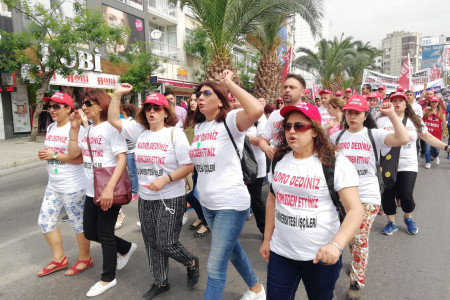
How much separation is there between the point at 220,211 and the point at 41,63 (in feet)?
45.2

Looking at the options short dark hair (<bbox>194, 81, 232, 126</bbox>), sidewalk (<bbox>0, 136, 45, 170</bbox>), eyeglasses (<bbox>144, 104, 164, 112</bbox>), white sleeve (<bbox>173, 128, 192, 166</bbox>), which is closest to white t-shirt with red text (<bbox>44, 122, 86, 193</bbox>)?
eyeglasses (<bbox>144, 104, 164, 112</bbox>)

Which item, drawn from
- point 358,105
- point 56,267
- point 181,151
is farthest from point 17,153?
point 358,105

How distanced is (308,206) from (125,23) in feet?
72.7

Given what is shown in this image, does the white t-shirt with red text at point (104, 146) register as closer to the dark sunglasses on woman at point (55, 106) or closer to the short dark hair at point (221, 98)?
the dark sunglasses on woman at point (55, 106)

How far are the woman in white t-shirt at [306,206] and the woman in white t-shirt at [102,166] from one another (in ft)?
5.34

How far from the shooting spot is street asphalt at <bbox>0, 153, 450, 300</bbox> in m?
3.08

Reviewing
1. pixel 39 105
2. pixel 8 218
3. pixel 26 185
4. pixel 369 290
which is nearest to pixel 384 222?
pixel 369 290

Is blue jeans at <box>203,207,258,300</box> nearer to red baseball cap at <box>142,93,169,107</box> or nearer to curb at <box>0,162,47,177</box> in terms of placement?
red baseball cap at <box>142,93,169,107</box>

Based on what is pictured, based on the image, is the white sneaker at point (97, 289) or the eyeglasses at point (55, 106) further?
the eyeglasses at point (55, 106)

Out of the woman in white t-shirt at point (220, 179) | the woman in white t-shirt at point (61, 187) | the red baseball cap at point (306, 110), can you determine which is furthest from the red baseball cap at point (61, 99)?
the red baseball cap at point (306, 110)

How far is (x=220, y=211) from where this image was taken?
2523 mm

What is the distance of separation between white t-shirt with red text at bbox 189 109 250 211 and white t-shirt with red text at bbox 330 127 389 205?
4.05ft

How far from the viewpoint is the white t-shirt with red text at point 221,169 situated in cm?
253

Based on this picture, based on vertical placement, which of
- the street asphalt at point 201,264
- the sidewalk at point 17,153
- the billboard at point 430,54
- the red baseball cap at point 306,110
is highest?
the billboard at point 430,54
